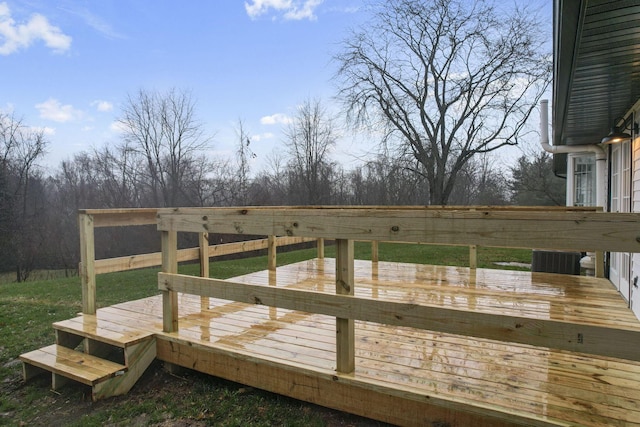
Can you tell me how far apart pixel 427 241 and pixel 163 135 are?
65.7ft

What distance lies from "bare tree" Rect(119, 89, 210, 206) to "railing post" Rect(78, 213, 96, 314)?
1642 centimetres

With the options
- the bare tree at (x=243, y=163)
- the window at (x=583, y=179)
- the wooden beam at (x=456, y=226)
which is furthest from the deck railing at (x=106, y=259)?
the bare tree at (x=243, y=163)

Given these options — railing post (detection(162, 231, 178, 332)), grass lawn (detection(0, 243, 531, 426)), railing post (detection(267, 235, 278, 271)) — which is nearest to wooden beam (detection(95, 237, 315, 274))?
railing post (detection(267, 235, 278, 271))

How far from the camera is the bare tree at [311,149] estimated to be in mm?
18484

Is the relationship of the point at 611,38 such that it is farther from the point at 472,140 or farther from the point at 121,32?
the point at 121,32

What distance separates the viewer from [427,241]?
84.4 inches

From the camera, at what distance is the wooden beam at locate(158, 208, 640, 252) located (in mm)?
1723

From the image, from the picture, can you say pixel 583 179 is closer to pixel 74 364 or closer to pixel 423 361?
pixel 423 361

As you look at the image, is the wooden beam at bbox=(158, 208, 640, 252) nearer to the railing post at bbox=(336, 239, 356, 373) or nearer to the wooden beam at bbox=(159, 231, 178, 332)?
the railing post at bbox=(336, 239, 356, 373)

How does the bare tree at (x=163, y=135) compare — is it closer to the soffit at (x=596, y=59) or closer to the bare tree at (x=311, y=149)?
the bare tree at (x=311, y=149)

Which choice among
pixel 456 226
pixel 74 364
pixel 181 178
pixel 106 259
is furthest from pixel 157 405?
pixel 181 178

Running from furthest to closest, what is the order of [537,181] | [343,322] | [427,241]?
[537,181], [343,322], [427,241]

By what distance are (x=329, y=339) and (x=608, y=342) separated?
1.79m

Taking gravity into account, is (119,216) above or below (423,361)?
above
